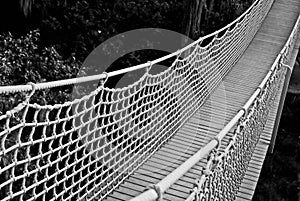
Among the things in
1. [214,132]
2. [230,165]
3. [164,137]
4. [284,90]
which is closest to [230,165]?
[230,165]

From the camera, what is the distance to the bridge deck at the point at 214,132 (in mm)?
2596

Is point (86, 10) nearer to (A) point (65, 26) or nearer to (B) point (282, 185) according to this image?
(A) point (65, 26)

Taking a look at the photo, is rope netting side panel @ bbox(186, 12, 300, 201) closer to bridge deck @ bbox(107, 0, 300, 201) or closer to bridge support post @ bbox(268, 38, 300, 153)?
bridge deck @ bbox(107, 0, 300, 201)

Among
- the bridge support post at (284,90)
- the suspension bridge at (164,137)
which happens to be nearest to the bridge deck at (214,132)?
the suspension bridge at (164,137)

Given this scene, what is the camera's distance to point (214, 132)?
3.41 meters

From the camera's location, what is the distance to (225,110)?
3873 millimetres

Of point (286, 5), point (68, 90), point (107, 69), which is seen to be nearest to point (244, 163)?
point (68, 90)

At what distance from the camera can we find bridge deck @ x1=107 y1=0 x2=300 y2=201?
2.60 meters

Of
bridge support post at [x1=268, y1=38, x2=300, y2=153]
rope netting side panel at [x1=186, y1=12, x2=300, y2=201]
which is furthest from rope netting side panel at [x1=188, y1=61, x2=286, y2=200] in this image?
bridge support post at [x1=268, y1=38, x2=300, y2=153]

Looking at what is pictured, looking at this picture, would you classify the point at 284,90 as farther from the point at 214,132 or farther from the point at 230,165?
the point at 230,165

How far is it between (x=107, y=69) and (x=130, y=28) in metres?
1.03

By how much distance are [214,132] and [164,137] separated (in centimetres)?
40

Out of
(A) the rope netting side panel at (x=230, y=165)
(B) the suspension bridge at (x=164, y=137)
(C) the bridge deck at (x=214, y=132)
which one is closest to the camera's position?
(A) the rope netting side panel at (x=230, y=165)

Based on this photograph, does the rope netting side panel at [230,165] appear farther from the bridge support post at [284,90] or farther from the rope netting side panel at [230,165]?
the bridge support post at [284,90]
